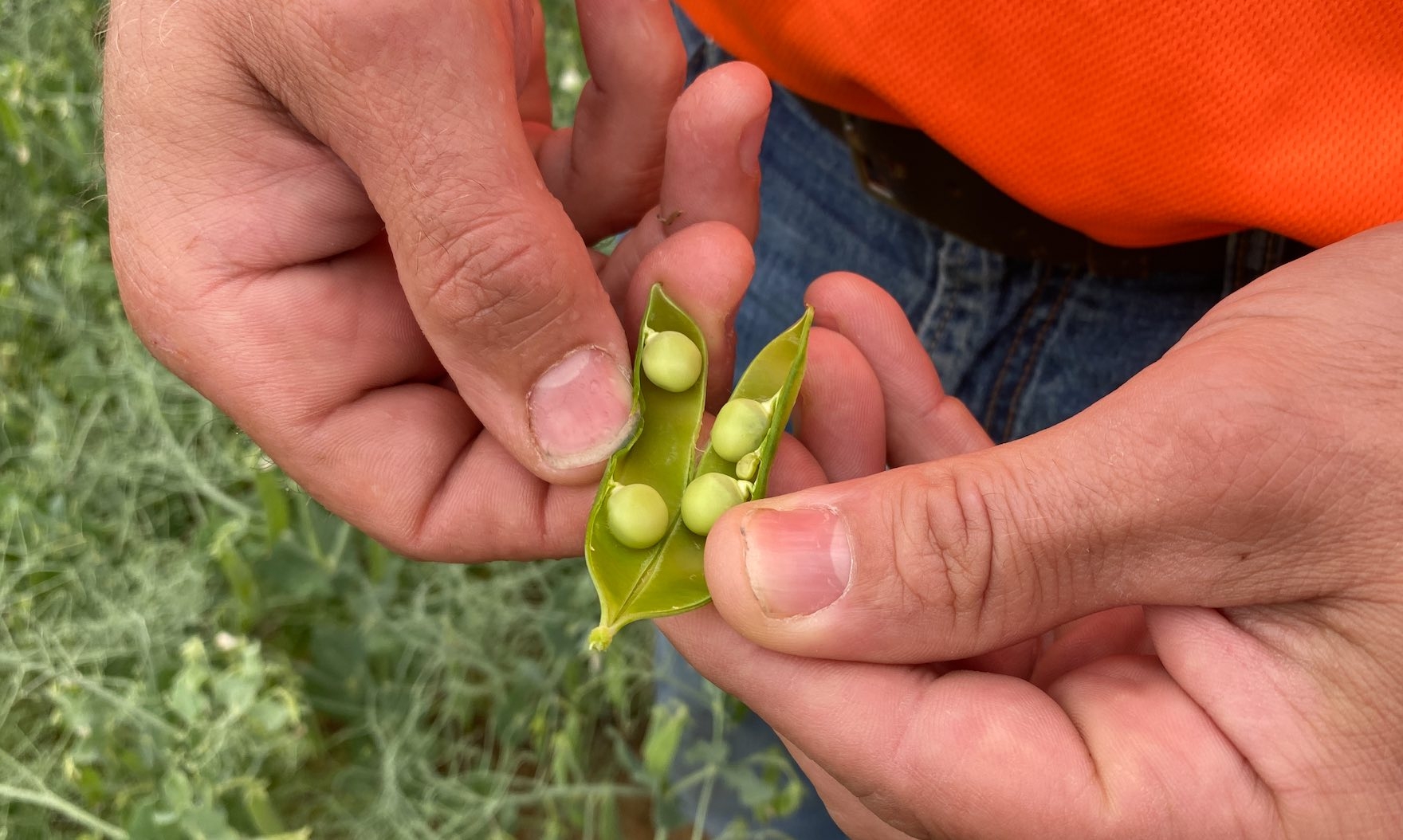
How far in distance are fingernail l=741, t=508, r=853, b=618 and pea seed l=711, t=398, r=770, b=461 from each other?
1.30 ft

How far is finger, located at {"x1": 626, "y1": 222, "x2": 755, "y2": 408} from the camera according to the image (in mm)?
1939

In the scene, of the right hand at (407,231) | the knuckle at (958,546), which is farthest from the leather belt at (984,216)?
the knuckle at (958,546)

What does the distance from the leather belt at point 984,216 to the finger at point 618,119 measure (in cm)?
43

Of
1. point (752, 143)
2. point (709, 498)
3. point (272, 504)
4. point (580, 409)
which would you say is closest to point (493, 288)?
point (580, 409)

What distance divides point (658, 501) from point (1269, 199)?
1.23m

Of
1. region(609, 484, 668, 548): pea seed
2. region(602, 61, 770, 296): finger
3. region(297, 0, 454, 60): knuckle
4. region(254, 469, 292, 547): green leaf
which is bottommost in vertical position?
region(254, 469, 292, 547): green leaf

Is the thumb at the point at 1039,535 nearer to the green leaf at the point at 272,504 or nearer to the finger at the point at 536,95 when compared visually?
the finger at the point at 536,95

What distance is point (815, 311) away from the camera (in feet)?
7.60

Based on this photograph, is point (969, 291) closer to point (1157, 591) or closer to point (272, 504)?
point (1157, 591)

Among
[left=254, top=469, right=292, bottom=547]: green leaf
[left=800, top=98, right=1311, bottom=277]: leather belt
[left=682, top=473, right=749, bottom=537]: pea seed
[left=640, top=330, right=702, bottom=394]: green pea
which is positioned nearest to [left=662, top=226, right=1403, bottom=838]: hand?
[left=682, top=473, right=749, bottom=537]: pea seed

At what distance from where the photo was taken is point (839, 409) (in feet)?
A: 6.99

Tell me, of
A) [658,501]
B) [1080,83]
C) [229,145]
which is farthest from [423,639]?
[1080,83]

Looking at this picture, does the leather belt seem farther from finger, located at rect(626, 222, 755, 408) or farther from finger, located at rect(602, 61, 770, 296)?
finger, located at rect(626, 222, 755, 408)

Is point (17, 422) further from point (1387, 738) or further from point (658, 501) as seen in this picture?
point (1387, 738)
